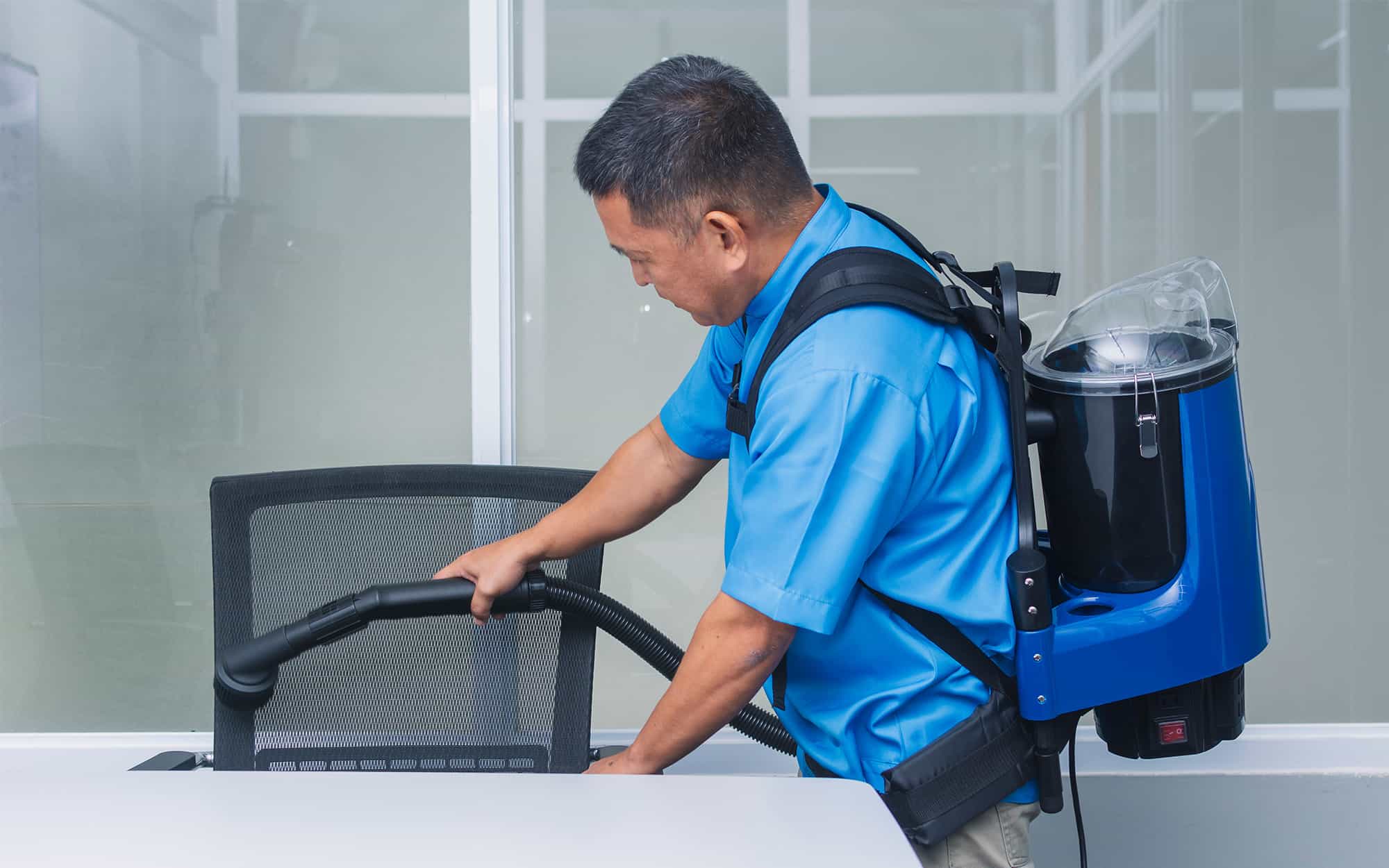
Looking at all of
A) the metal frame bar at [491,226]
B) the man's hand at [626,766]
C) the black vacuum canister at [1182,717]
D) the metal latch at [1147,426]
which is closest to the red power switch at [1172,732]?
the black vacuum canister at [1182,717]

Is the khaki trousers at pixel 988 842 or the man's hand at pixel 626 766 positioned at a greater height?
the man's hand at pixel 626 766

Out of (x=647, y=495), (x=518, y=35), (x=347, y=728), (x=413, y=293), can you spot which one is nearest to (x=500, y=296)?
(x=413, y=293)

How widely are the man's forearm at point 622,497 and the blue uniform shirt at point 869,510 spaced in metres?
0.21

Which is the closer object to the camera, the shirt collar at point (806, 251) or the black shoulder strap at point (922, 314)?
the black shoulder strap at point (922, 314)

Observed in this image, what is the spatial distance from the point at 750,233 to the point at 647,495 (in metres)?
0.45

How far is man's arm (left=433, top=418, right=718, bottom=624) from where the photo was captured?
1.29m

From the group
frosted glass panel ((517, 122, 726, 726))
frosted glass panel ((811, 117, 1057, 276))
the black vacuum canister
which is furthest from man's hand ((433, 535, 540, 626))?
frosted glass panel ((811, 117, 1057, 276))

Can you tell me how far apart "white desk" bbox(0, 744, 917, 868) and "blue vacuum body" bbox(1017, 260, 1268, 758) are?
0.42m

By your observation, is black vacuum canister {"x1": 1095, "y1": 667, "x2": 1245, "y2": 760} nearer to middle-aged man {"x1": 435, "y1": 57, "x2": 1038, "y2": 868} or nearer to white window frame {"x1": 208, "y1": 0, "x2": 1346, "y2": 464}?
middle-aged man {"x1": 435, "y1": 57, "x2": 1038, "y2": 868}

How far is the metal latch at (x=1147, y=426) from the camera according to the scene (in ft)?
3.40

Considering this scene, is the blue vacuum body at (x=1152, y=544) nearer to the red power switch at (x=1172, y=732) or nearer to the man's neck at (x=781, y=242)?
the red power switch at (x=1172, y=732)

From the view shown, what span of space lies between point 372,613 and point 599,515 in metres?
0.31

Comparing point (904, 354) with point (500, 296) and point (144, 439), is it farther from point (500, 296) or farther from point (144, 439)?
point (144, 439)

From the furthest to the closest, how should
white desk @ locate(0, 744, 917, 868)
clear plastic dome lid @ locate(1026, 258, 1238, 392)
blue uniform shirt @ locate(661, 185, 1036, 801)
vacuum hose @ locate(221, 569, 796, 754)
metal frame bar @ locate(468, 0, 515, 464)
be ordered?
1. metal frame bar @ locate(468, 0, 515, 464)
2. vacuum hose @ locate(221, 569, 796, 754)
3. clear plastic dome lid @ locate(1026, 258, 1238, 392)
4. blue uniform shirt @ locate(661, 185, 1036, 801)
5. white desk @ locate(0, 744, 917, 868)
